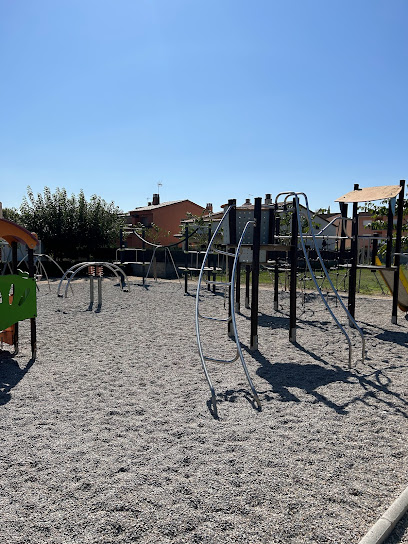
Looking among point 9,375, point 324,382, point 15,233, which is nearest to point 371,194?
point 324,382

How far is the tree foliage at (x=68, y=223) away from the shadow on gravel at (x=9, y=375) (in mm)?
17407

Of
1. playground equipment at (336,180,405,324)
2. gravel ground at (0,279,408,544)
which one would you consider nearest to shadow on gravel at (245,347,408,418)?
gravel ground at (0,279,408,544)

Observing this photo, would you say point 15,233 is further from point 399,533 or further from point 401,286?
point 401,286

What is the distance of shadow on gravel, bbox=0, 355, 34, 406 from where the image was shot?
4.61m

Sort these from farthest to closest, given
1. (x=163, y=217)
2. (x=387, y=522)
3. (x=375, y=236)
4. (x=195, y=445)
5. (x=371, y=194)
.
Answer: (x=163, y=217) < (x=375, y=236) < (x=371, y=194) < (x=195, y=445) < (x=387, y=522)

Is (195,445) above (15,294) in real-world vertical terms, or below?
below

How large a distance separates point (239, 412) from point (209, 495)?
1.44m

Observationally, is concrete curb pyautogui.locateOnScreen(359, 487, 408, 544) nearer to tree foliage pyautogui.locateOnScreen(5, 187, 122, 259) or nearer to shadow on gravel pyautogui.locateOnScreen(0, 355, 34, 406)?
shadow on gravel pyautogui.locateOnScreen(0, 355, 34, 406)

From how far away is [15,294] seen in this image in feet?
19.8

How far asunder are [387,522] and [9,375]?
4.39m

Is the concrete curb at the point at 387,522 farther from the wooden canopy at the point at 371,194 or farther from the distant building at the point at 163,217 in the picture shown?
the distant building at the point at 163,217

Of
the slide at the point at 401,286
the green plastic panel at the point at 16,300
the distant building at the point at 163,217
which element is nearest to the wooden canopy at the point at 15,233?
the green plastic panel at the point at 16,300

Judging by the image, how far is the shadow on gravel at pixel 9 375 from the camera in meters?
4.61

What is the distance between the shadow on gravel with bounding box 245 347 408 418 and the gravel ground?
0.02 meters
